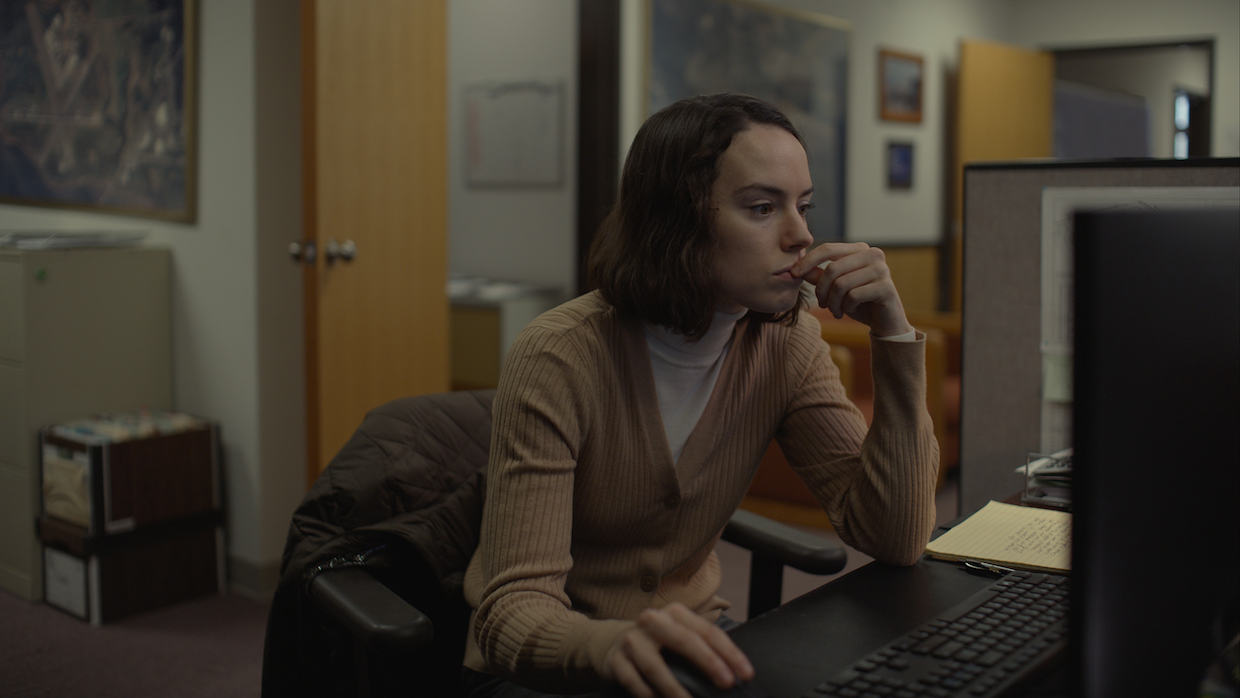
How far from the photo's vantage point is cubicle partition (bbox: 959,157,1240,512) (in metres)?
1.62

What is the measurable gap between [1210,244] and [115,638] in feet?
8.91

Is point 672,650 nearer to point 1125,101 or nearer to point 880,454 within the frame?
point 880,454

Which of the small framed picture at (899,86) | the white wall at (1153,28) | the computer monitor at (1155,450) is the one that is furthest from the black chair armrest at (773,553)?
the white wall at (1153,28)

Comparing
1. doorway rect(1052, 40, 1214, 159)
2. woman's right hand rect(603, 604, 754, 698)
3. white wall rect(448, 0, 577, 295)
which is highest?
doorway rect(1052, 40, 1214, 159)

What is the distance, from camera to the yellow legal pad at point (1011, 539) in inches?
42.5

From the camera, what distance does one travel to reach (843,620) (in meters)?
0.92

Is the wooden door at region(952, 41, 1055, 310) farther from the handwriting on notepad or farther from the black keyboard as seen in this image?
the black keyboard

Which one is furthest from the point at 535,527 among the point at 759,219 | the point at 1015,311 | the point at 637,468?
the point at 1015,311

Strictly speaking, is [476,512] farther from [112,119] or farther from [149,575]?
[112,119]

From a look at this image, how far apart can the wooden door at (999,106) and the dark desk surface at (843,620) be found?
494cm

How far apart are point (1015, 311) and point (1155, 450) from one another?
1.21 metres

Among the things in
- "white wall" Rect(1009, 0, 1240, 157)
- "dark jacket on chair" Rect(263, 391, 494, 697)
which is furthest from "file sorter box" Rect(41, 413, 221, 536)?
"white wall" Rect(1009, 0, 1240, 157)

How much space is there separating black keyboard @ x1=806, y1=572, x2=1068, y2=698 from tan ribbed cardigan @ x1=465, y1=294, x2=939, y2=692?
184mm

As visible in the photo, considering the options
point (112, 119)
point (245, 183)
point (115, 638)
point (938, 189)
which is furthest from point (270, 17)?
point (938, 189)
